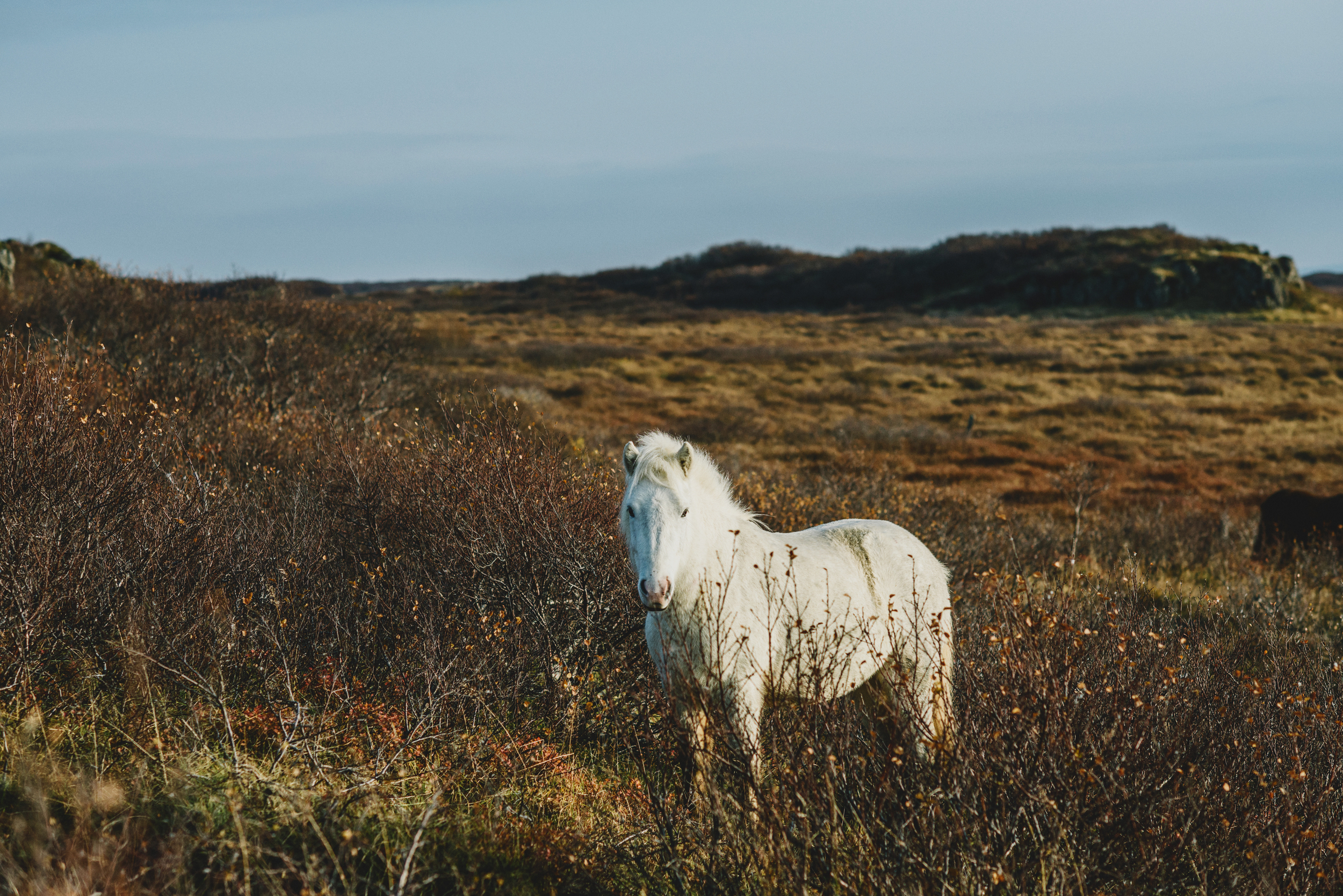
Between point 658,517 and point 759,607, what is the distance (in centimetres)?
62

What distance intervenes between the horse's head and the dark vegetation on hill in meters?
0.58

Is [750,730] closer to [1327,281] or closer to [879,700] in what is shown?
[879,700]

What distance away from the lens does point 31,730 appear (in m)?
3.11

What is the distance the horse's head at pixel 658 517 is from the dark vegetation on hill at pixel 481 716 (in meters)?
0.58

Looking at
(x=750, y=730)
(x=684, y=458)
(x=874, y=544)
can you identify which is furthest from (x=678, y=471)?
(x=874, y=544)

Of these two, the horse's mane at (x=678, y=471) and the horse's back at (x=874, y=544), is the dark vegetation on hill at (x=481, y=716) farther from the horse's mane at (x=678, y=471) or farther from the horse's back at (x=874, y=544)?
the horse's mane at (x=678, y=471)

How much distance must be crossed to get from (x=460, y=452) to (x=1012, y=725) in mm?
3512

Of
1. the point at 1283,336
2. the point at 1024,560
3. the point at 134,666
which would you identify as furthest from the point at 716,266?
the point at 134,666

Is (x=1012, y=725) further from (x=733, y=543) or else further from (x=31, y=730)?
(x=31, y=730)

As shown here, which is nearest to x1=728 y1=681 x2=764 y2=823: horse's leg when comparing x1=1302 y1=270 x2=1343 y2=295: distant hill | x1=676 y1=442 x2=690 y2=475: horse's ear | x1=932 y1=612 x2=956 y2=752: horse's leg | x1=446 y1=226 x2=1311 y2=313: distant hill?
x1=932 y1=612 x2=956 y2=752: horse's leg

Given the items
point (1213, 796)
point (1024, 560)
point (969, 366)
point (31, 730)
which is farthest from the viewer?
point (969, 366)

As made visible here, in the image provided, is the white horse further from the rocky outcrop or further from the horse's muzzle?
the rocky outcrop

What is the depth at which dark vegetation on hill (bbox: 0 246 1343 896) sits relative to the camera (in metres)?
2.45

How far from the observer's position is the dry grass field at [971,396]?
17516 mm
